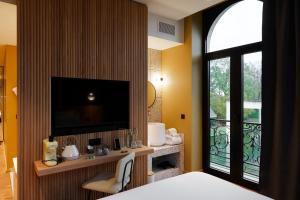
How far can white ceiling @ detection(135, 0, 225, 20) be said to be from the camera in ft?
8.98

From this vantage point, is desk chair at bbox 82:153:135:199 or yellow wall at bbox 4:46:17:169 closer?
desk chair at bbox 82:153:135:199

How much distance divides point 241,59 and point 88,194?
8.91ft

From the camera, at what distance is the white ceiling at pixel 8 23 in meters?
2.23

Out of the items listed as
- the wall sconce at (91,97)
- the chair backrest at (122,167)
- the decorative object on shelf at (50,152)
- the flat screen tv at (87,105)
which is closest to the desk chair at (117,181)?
the chair backrest at (122,167)

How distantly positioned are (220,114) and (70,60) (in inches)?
93.9

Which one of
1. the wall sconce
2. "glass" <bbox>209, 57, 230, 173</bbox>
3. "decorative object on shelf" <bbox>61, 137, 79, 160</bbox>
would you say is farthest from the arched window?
"decorative object on shelf" <bbox>61, 137, 79, 160</bbox>

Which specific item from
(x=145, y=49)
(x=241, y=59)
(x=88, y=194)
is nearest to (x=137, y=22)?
(x=145, y=49)

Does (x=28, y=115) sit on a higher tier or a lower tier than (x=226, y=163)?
higher

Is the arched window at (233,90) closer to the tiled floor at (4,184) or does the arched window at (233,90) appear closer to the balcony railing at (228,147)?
the balcony railing at (228,147)

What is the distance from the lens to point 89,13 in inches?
95.3

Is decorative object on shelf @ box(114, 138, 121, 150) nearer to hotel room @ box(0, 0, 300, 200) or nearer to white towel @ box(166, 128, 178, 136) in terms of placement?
hotel room @ box(0, 0, 300, 200)

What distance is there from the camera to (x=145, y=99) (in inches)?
114

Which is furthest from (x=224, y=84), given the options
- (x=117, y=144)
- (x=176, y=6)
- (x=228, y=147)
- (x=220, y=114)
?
(x=117, y=144)

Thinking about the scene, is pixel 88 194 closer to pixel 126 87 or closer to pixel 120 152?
pixel 120 152
